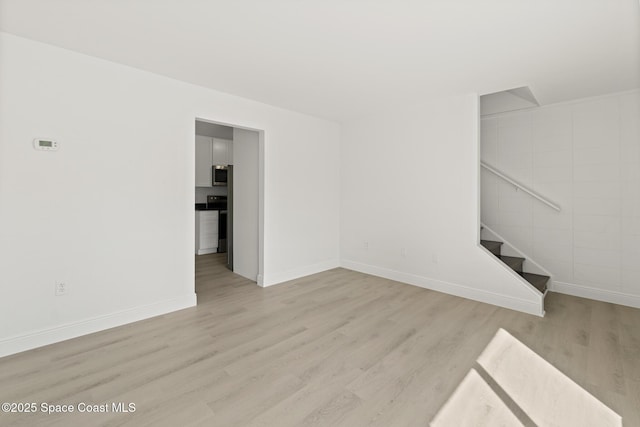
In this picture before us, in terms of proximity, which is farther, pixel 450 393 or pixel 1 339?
pixel 1 339

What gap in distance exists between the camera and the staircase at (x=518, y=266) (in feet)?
11.9

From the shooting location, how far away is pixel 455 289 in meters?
3.77

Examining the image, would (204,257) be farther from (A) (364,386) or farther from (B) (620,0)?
(B) (620,0)

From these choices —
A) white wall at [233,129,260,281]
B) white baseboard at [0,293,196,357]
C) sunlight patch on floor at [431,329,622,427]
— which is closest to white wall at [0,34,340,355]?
white baseboard at [0,293,196,357]

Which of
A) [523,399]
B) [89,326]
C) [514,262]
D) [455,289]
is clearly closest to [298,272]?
[455,289]

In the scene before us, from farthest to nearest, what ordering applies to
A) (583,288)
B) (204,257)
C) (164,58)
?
(204,257) < (583,288) < (164,58)

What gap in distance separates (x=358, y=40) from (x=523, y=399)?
9.28 feet

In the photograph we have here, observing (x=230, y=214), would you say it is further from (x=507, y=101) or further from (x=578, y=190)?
(x=578, y=190)

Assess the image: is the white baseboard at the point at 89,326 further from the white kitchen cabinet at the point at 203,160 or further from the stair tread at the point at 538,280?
the stair tread at the point at 538,280

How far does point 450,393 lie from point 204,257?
5124mm

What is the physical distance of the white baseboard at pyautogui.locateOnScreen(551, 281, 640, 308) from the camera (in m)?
3.38

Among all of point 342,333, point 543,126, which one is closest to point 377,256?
point 342,333

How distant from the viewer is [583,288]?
12.1 ft

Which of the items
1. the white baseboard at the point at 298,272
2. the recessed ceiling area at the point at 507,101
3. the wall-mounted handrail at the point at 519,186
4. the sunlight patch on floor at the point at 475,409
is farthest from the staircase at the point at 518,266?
the white baseboard at the point at 298,272
